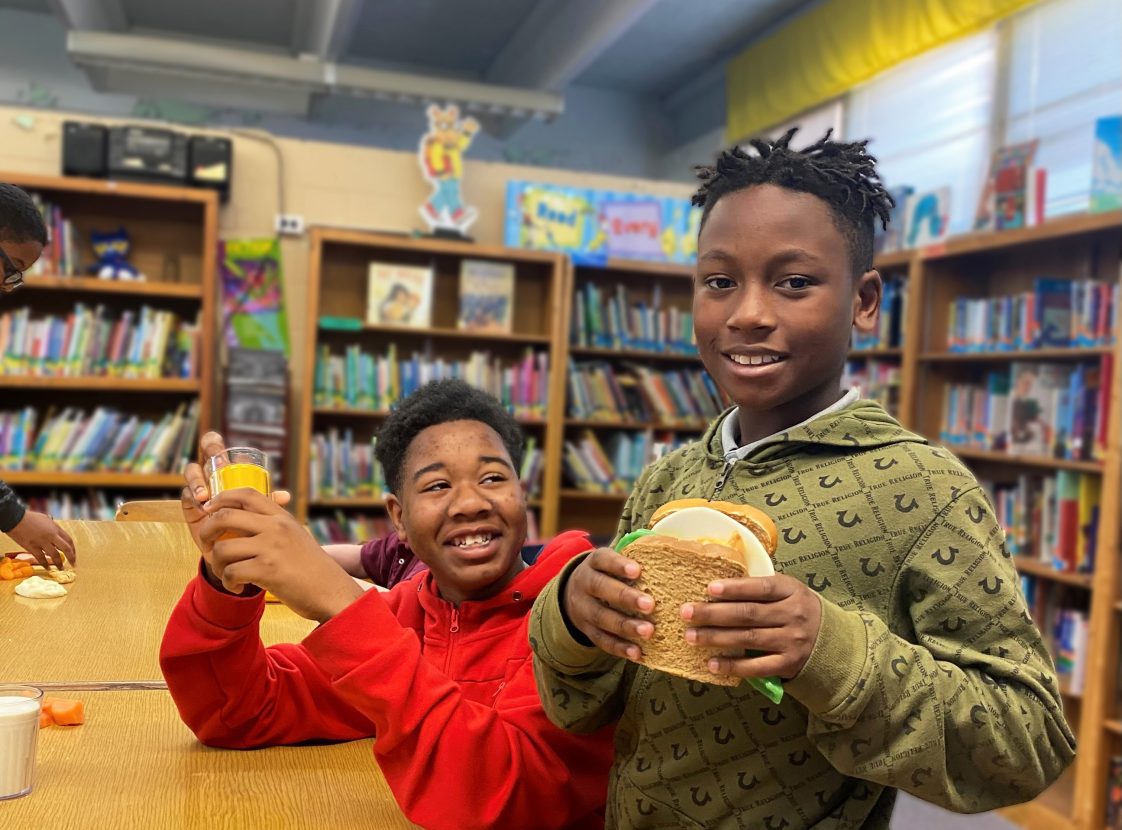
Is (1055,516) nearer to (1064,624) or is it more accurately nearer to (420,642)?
(1064,624)

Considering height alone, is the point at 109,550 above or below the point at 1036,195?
below

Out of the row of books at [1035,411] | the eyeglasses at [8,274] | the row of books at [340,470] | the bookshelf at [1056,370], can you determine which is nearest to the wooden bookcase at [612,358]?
the row of books at [340,470]

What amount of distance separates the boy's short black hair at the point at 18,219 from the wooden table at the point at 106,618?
671 millimetres

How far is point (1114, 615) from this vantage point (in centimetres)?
327

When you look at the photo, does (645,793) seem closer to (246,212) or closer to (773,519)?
(773,519)

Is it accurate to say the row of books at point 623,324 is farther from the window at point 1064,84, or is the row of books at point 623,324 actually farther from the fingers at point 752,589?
the fingers at point 752,589

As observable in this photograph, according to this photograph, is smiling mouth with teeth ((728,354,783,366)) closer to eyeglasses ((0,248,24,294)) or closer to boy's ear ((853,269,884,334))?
boy's ear ((853,269,884,334))

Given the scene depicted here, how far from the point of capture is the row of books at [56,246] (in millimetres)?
4277

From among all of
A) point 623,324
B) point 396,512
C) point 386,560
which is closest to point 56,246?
point 623,324

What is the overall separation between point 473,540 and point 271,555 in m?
0.30

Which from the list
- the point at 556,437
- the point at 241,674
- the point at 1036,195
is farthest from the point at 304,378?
the point at 241,674

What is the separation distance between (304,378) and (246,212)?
36.2 inches

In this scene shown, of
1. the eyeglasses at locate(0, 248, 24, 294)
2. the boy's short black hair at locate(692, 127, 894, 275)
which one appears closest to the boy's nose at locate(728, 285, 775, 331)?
the boy's short black hair at locate(692, 127, 894, 275)

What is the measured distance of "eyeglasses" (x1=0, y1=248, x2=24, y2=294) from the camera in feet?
6.64
